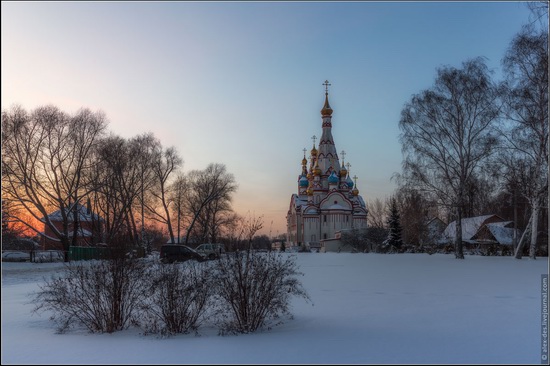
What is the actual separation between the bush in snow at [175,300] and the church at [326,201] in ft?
194

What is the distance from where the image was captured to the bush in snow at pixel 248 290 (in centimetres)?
756

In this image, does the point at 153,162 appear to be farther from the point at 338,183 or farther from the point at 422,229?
the point at 338,183

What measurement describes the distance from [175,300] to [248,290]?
1207 mm

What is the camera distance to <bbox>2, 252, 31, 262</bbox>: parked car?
3198 centimetres

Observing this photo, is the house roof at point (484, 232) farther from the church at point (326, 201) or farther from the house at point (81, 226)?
the house at point (81, 226)

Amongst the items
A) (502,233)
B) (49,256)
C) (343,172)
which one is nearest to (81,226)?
(49,256)

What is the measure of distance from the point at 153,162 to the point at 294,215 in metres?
38.8

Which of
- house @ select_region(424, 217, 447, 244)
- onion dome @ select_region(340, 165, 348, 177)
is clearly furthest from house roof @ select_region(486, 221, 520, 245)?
onion dome @ select_region(340, 165, 348, 177)

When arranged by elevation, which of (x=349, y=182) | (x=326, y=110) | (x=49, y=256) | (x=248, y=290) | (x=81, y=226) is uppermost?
(x=326, y=110)

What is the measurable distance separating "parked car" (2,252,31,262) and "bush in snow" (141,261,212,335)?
28.7 metres

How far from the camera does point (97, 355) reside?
610 cm

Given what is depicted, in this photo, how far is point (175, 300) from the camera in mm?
7559

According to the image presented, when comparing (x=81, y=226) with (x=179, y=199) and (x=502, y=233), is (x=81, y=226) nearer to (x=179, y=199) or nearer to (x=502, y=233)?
(x=179, y=199)

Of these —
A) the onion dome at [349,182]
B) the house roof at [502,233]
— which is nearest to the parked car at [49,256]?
the house roof at [502,233]
